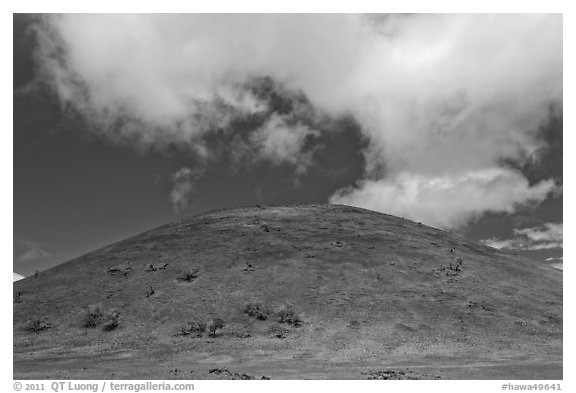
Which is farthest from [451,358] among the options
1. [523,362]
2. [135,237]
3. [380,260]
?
[135,237]

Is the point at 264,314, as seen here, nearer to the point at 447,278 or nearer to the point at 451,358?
the point at 451,358

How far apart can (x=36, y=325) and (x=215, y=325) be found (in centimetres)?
1743

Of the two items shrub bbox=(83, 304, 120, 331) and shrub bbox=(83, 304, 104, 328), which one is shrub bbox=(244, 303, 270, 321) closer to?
shrub bbox=(83, 304, 120, 331)

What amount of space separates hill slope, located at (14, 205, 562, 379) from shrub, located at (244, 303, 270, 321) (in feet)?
1.41

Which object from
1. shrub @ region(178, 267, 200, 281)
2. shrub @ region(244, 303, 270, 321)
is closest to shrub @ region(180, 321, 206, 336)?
shrub @ region(244, 303, 270, 321)

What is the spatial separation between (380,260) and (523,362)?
94.4ft

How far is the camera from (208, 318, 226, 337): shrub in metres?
43.1

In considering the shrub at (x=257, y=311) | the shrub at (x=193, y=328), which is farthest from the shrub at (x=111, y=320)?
the shrub at (x=257, y=311)

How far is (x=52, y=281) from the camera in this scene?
5916cm

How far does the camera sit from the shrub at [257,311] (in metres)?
46.6

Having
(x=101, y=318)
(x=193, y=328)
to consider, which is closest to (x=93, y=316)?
(x=101, y=318)

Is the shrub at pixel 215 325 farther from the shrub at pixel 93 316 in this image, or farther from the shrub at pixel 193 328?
the shrub at pixel 93 316

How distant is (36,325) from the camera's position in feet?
147

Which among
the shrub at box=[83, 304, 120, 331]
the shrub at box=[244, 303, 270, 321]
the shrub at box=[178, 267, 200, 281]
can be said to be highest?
the shrub at box=[178, 267, 200, 281]
